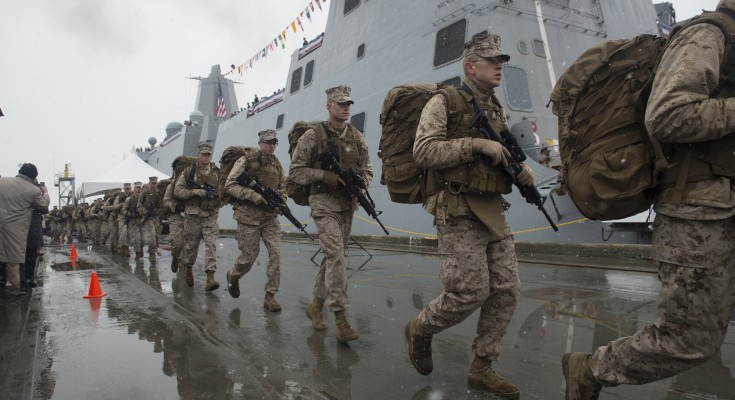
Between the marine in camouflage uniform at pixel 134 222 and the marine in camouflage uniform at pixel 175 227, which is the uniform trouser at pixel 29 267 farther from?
the marine in camouflage uniform at pixel 134 222

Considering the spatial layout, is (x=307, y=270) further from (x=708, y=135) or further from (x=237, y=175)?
(x=708, y=135)

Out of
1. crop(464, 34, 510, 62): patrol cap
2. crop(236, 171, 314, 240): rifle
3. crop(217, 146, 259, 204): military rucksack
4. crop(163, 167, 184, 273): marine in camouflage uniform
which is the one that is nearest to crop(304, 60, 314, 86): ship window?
crop(163, 167, 184, 273): marine in camouflage uniform

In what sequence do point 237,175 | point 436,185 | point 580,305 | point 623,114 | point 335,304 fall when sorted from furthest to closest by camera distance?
1. point 237,175
2. point 580,305
3. point 335,304
4. point 436,185
5. point 623,114

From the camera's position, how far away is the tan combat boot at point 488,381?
2.55 m

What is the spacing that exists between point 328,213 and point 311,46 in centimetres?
1371

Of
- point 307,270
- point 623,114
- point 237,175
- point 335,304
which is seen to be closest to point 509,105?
point 307,270

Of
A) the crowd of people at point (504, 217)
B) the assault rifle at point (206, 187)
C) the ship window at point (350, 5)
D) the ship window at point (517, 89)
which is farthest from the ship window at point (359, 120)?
the crowd of people at point (504, 217)

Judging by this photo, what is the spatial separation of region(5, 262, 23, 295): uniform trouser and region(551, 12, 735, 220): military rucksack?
6514 mm

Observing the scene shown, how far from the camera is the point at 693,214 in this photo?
1.78 meters

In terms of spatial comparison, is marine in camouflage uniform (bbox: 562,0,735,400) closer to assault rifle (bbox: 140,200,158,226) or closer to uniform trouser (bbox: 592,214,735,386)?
uniform trouser (bbox: 592,214,735,386)

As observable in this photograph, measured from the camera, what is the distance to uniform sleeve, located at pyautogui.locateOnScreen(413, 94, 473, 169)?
2523 mm

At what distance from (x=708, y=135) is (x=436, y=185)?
133cm

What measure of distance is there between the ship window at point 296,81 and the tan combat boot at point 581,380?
50.8ft

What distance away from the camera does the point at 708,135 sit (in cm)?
169
